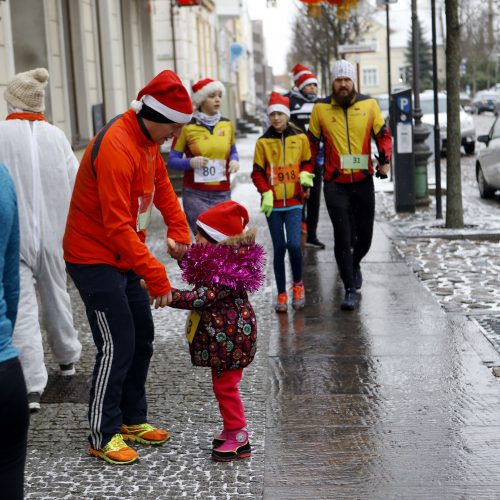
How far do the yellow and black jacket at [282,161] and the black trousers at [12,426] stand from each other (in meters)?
5.14

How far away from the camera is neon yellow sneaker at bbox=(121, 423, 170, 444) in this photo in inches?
194

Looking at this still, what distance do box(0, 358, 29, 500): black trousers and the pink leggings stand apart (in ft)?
5.89

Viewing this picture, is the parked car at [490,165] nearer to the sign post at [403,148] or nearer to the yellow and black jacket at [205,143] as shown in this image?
the sign post at [403,148]

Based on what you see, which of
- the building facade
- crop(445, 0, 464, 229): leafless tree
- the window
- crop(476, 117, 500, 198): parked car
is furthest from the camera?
the window

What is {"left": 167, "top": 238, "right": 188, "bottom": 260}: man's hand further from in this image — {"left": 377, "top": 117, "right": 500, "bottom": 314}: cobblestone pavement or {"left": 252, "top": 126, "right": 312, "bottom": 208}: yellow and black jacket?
{"left": 377, "top": 117, "right": 500, "bottom": 314}: cobblestone pavement

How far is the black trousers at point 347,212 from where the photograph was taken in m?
7.91

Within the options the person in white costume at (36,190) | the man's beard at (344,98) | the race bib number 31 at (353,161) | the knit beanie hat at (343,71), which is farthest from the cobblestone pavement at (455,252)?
the person in white costume at (36,190)

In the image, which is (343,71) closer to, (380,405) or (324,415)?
(380,405)

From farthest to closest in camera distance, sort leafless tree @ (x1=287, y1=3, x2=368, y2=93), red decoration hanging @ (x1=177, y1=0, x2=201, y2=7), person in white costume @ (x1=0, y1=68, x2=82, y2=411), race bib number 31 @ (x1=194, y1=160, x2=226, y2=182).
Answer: leafless tree @ (x1=287, y1=3, x2=368, y2=93) < red decoration hanging @ (x1=177, y1=0, x2=201, y2=7) < race bib number 31 @ (x1=194, y1=160, x2=226, y2=182) < person in white costume @ (x1=0, y1=68, x2=82, y2=411)

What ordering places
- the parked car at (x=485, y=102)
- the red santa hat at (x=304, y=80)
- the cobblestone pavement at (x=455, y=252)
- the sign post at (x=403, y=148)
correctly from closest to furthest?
the cobblestone pavement at (x=455, y=252) → the red santa hat at (x=304, y=80) → the sign post at (x=403, y=148) → the parked car at (x=485, y=102)

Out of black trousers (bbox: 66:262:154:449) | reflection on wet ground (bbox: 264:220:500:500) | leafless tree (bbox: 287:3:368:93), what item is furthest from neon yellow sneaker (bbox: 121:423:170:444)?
leafless tree (bbox: 287:3:368:93)

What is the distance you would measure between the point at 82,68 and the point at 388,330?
29.7 ft

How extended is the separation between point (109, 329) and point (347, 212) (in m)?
3.69

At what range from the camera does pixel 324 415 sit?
5.26m
